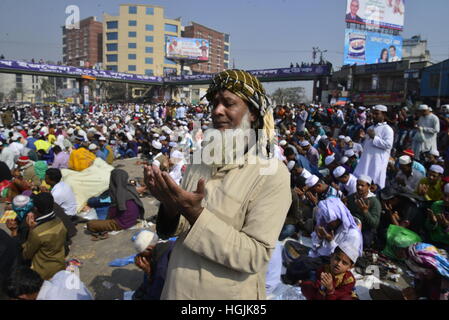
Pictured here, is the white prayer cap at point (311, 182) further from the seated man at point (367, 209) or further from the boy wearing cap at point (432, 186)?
the boy wearing cap at point (432, 186)

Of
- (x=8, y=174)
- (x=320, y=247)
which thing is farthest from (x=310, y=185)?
(x=8, y=174)

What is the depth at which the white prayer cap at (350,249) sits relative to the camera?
269cm

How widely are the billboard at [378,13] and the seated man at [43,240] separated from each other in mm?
32813

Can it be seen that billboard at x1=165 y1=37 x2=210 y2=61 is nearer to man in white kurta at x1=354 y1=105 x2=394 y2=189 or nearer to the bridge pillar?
the bridge pillar

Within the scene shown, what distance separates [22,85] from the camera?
90.6 m

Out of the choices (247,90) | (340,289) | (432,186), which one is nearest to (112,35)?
(432,186)

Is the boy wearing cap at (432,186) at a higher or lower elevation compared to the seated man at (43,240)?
higher

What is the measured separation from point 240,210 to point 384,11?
3775 cm

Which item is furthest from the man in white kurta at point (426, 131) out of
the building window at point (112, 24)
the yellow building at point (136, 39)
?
the building window at point (112, 24)

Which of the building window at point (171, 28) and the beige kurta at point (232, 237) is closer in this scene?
the beige kurta at point (232, 237)

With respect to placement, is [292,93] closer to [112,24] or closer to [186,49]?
[186,49]

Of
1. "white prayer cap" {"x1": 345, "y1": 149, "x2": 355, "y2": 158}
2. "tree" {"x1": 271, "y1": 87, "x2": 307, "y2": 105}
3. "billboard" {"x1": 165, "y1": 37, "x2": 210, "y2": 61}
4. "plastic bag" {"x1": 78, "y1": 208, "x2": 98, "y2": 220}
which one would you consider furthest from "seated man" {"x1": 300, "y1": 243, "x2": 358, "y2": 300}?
"tree" {"x1": 271, "y1": 87, "x2": 307, "y2": 105}
